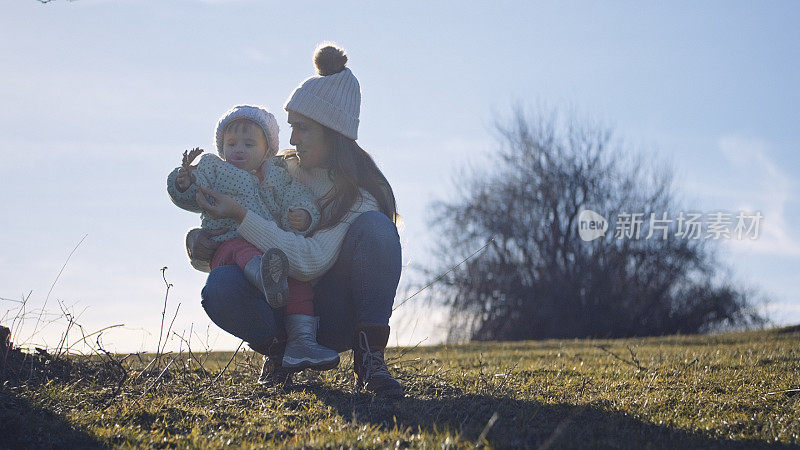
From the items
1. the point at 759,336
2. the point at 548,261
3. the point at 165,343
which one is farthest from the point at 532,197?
the point at 165,343

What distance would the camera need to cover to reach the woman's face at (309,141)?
152 inches

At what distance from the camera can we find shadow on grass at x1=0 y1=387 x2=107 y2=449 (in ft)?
9.46

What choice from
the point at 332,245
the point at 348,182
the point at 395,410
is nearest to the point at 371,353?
the point at 395,410

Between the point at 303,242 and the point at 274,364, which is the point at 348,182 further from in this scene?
the point at 274,364

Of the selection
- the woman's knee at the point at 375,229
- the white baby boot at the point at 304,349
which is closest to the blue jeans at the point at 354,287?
the woman's knee at the point at 375,229

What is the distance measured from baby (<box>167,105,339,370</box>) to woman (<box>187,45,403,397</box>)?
8 cm

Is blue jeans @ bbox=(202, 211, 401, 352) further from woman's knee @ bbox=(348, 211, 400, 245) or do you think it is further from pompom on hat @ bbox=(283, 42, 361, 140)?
pompom on hat @ bbox=(283, 42, 361, 140)

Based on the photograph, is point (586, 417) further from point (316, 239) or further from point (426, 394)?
point (316, 239)

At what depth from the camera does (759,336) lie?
34.4 feet

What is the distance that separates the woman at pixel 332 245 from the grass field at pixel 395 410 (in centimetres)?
26

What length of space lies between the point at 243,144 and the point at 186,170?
354 millimetres

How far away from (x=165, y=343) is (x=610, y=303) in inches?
694

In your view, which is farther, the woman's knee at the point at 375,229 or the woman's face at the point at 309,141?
the woman's face at the point at 309,141

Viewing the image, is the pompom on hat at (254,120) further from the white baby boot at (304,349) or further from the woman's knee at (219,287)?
the white baby boot at (304,349)
